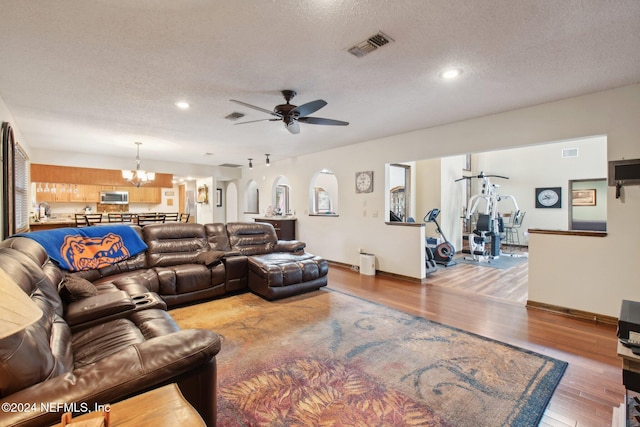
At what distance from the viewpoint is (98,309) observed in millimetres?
1997

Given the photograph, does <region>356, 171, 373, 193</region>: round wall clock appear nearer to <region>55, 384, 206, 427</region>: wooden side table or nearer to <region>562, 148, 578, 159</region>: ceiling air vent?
<region>55, 384, 206, 427</region>: wooden side table

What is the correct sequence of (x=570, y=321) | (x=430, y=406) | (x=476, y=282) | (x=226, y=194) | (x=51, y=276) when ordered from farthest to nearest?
(x=226, y=194), (x=476, y=282), (x=570, y=321), (x=51, y=276), (x=430, y=406)

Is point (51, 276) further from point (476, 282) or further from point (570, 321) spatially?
point (476, 282)

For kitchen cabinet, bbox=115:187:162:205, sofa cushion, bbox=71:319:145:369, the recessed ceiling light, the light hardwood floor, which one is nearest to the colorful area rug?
the light hardwood floor

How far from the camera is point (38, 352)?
1.09 metres

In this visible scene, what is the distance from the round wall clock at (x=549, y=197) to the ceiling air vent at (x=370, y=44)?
8.76m

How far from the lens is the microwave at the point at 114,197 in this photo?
814cm

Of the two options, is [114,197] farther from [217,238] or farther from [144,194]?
[217,238]

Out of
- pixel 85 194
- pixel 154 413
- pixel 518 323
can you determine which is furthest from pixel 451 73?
pixel 85 194

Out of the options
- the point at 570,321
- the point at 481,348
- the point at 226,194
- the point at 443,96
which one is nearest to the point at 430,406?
the point at 481,348

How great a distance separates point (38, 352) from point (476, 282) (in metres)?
5.26

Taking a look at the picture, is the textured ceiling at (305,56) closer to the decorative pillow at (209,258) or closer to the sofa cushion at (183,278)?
the decorative pillow at (209,258)

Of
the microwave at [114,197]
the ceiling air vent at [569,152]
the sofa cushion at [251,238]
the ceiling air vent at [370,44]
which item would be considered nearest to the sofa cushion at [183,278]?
the sofa cushion at [251,238]

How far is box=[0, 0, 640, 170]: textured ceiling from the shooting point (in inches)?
71.9
